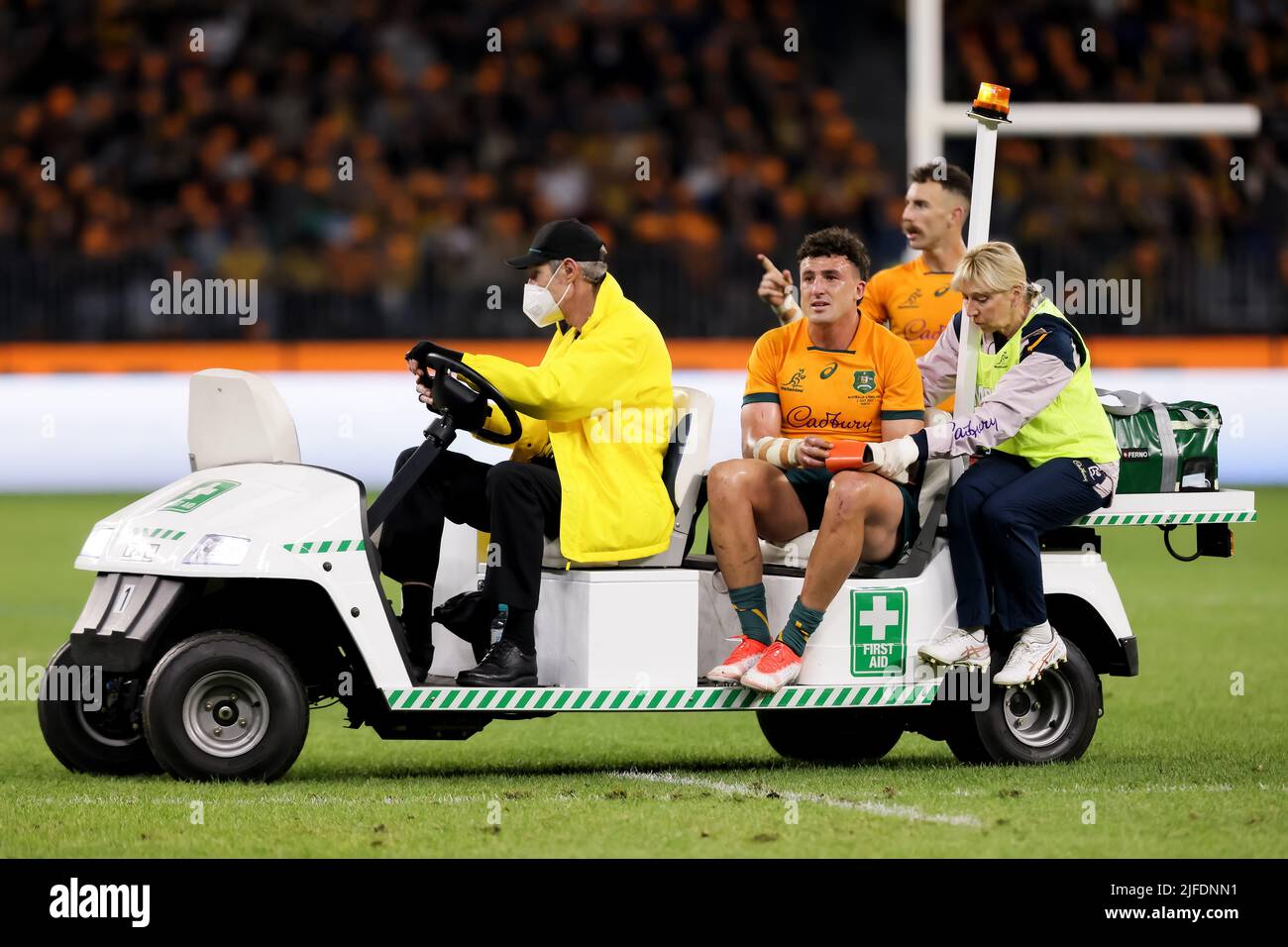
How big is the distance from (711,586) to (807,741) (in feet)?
2.88

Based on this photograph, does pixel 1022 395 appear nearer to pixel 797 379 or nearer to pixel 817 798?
pixel 797 379

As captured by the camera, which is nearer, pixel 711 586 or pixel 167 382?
pixel 711 586

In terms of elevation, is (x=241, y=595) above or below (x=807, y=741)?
above

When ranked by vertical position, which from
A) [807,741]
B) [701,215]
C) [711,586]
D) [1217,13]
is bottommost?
[807,741]

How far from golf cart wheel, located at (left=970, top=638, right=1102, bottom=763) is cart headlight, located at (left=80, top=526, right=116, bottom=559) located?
2876mm

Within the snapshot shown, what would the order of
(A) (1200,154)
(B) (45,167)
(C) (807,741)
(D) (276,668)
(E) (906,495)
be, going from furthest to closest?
(A) (1200,154) < (B) (45,167) < (C) (807,741) < (E) (906,495) < (D) (276,668)

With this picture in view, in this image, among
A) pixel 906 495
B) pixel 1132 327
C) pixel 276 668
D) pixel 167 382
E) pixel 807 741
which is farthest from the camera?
pixel 1132 327

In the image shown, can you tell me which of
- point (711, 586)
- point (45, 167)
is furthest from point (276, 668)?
point (45, 167)

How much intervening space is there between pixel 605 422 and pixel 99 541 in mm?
1587

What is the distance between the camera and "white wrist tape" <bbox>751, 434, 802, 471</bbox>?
7262 mm

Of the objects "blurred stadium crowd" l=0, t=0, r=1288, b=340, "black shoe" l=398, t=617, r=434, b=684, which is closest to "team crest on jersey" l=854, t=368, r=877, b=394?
"black shoe" l=398, t=617, r=434, b=684

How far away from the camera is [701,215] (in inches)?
849

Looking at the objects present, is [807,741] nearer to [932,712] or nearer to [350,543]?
[932,712]

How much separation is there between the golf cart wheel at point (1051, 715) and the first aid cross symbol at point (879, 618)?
1.46 ft
